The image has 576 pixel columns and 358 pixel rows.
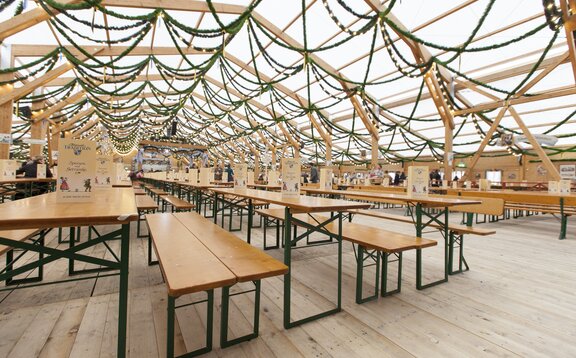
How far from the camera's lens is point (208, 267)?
1335mm

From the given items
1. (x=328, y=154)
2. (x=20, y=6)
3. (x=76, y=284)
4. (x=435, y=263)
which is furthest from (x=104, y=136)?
(x=435, y=263)

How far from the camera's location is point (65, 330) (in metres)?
1.62

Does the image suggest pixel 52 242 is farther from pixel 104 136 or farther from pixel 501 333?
pixel 104 136

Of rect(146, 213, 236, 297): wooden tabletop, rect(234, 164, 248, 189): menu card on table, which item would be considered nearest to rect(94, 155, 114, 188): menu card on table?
rect(146, 213, 236, 297): wooden tabletop

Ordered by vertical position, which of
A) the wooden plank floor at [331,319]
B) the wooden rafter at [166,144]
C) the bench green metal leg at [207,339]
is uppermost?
the wooden rafter at [166,144]

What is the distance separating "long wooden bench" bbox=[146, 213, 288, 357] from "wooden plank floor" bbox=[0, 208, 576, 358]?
0.20 metres

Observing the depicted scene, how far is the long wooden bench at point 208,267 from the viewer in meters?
1.17

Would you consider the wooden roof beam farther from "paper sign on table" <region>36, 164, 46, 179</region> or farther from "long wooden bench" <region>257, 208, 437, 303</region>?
"long wooden bench" <region>257, 208, 437, 303</region>

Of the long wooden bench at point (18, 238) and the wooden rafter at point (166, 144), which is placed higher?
the wooden rafter at point (166, 144)

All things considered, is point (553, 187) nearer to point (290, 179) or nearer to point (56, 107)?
point (290, 179)

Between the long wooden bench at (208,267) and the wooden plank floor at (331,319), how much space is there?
0.20m

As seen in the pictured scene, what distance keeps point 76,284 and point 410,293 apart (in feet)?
9.51

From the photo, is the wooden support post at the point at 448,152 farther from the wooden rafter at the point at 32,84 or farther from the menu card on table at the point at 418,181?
the wooden rafter at the point at 32,84

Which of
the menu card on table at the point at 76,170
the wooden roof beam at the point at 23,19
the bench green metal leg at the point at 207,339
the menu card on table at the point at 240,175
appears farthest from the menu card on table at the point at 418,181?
the wooden roof beam at the point at 23,19
